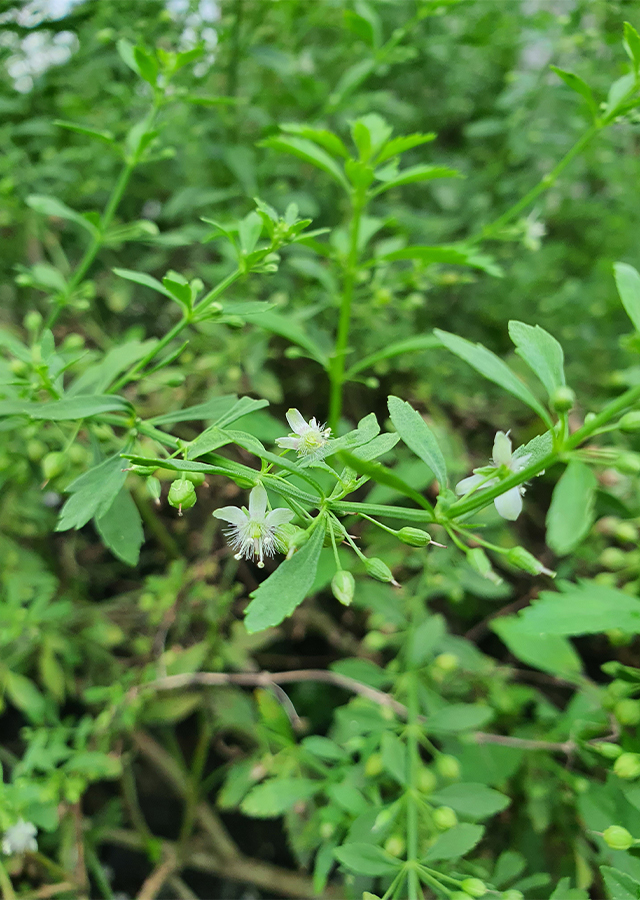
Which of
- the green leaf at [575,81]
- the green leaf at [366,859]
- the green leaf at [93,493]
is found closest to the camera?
the green leaf at [93,493]

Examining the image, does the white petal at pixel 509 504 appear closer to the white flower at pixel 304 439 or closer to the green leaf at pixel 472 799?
the white flower at pixel 304 439

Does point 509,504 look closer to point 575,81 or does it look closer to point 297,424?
point 297,424

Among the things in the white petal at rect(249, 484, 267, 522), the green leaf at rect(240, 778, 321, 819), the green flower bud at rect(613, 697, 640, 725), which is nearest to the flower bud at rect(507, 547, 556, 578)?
the white petal at rect(249, 484, 267, 522)

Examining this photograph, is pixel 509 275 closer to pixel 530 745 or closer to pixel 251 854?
pixel 530 745

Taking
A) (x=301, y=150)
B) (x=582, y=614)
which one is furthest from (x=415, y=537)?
(x=301, y=150)

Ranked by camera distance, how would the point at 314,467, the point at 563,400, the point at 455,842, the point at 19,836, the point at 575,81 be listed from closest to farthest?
the point at 563,400
the point at 314,467
the point at 455,842
the point at 575,81
the point at 19,836

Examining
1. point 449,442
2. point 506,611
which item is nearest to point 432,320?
point 449,442

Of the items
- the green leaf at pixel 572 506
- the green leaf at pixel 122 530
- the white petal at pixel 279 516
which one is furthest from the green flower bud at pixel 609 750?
the green leaf at pixel 122 530
